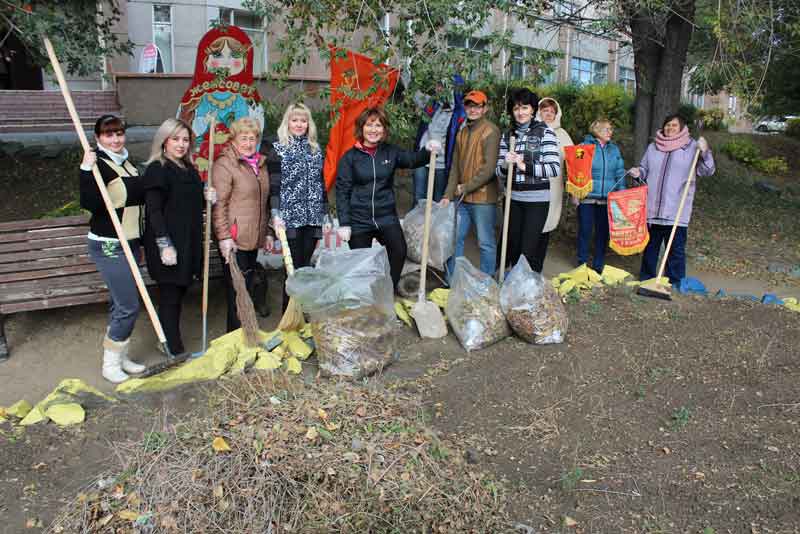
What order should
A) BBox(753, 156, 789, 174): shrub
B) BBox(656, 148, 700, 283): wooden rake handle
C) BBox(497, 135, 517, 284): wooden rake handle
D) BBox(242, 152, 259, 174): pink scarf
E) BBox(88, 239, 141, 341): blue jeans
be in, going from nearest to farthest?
BBox(88, 239, 141, 341): blue jeans < BBox(242, 152, 259, 174): pink scarf < BBox(497, 135, 517, 284): wooden rake handle < BBox(656, 148, 700, 283): wooden rake handle < BBox(753, 156, 789, 174): shrub

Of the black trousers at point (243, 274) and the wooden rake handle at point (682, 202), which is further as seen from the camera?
the wooden rake handle at point (682, 202)

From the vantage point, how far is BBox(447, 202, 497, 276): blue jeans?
4.86 m

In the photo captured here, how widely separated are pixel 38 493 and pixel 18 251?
2193 millimetres

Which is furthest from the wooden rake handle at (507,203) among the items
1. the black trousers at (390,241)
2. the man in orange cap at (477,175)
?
the black trousers at (390,241)

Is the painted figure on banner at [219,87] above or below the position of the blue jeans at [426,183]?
above

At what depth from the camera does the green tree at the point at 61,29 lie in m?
4.44

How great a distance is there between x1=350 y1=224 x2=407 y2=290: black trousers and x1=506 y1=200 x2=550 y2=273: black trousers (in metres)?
0.97

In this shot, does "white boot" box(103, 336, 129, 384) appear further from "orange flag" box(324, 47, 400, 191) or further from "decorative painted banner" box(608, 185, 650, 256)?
"decorative painted banner" box(608, 185, 650, 256)

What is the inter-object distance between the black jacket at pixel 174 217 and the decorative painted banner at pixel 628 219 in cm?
308

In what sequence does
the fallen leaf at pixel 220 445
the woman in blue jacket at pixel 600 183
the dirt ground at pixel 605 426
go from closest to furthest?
the fallen leaf at pixel 220 445, the dirt ground at pixel 605 426, the woman in blue jacket at pixel 600 183

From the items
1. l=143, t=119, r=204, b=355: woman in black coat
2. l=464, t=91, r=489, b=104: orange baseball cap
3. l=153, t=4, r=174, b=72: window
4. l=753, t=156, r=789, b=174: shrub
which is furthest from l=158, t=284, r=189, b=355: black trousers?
l=753, t=156, r=789, b=174: shrub

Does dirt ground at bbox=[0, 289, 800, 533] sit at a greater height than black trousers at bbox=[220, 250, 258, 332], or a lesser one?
lesser

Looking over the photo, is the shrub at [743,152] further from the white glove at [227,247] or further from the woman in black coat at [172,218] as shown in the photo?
the woman in black coat at [172,218]

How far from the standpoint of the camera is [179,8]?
12508mm
